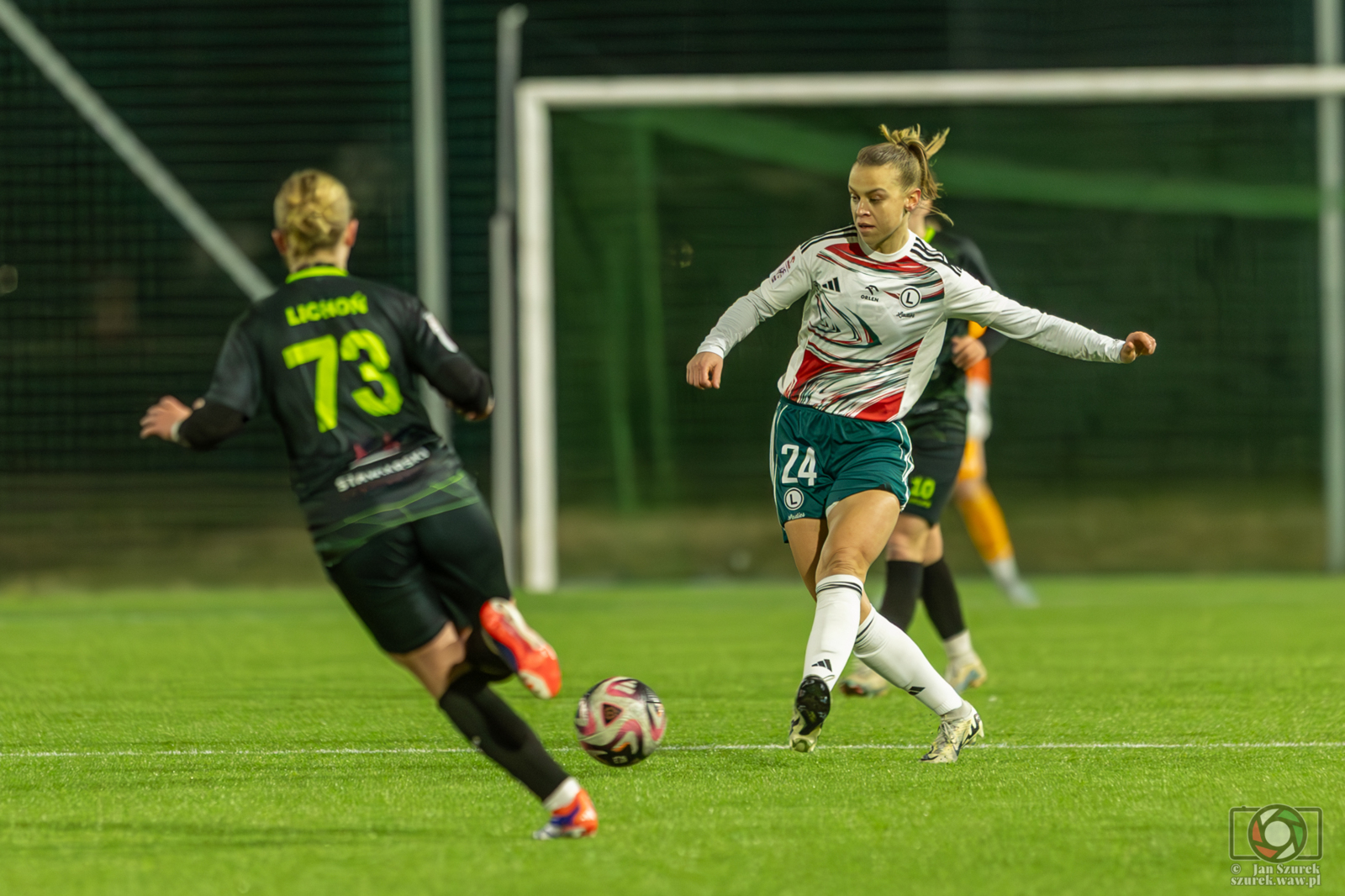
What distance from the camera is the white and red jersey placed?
4.99 meters

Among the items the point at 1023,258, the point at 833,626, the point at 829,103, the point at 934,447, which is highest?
the point at 829,103

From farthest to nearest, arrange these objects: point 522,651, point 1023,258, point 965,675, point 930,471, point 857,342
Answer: point 1023,258, point 965,675, point 930,471, point 857,342, point 522,651

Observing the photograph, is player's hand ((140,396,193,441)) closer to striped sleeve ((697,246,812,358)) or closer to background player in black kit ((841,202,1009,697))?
striped sleeve ((697,246,812,358))

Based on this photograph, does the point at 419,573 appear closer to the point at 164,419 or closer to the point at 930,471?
the point at 164,419

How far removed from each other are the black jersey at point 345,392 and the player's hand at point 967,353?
2808 millimetres

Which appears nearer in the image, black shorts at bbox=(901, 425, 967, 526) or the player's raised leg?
the player's raised leg

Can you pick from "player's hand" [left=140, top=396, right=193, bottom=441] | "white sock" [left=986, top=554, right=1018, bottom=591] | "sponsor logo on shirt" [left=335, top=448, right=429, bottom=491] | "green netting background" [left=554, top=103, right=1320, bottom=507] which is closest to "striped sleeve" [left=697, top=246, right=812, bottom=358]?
"sponsor logo on shirt" [left=335, top=448, right=429, bottom=491]

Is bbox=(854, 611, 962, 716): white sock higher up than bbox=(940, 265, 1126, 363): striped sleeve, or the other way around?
bbox=(940, 265, 1126, 363): striped sleeve

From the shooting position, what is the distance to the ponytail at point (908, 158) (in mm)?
4922

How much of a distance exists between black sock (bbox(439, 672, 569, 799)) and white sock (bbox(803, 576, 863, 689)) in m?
1.07

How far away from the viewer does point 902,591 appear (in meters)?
6.34

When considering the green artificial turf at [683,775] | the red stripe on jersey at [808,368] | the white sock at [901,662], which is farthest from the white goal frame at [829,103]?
the white sock at [901,662]

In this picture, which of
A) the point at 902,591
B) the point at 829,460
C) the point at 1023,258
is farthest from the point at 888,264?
the point at 1023,258

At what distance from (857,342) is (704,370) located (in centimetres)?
53
